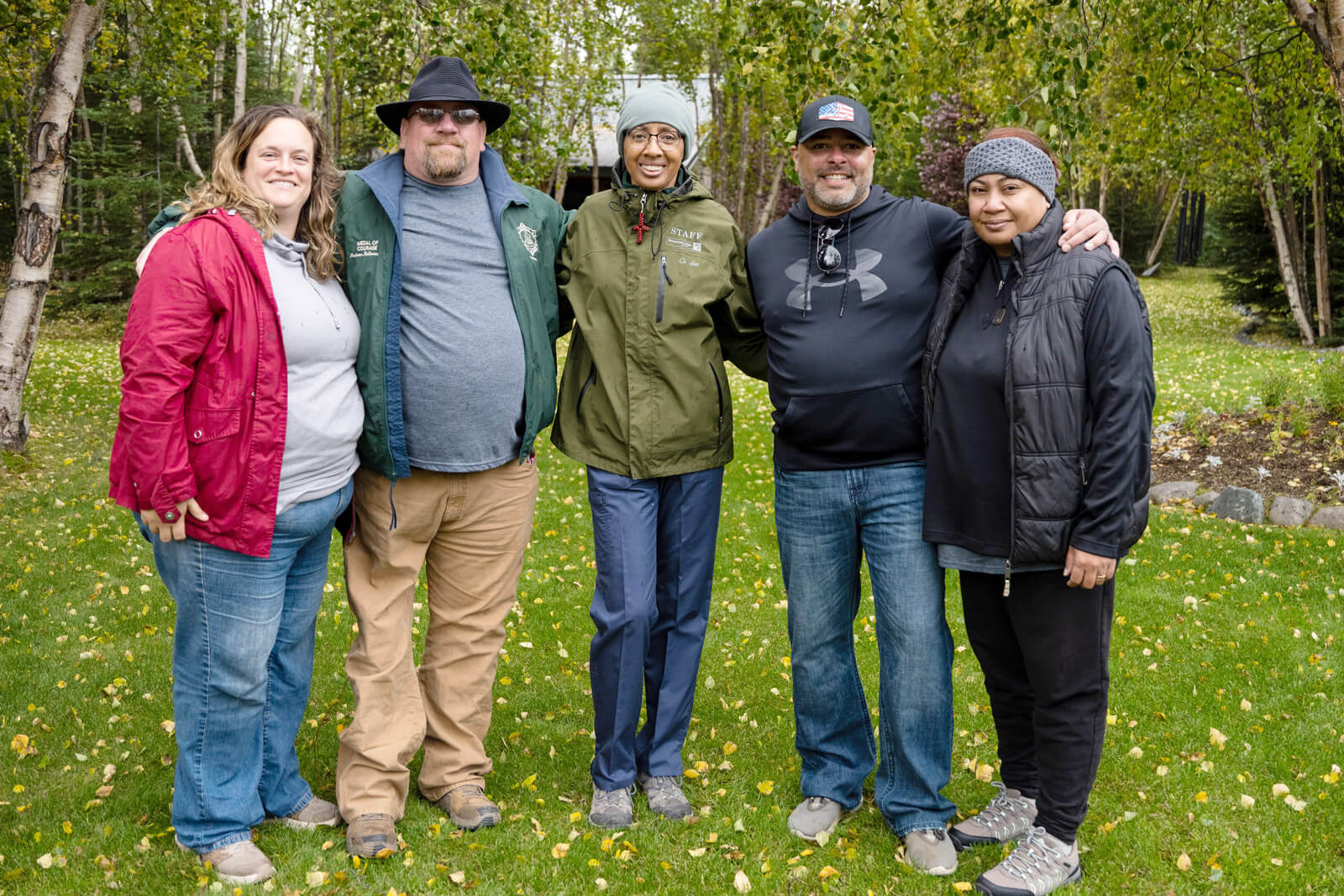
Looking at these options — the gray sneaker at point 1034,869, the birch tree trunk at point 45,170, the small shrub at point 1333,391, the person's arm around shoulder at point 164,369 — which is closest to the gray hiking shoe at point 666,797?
the gray sneaker at point 1034,869

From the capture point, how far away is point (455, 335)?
3.59 metres

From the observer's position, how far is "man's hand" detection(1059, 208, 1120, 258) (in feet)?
10.3

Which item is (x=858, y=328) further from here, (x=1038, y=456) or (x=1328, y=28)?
(x=1328, y=28)

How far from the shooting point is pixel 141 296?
3.00m

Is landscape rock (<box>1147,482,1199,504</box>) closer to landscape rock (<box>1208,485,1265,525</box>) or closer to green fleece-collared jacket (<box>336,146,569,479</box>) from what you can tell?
landscape rock (<box>1208,485,1265,525</box>)

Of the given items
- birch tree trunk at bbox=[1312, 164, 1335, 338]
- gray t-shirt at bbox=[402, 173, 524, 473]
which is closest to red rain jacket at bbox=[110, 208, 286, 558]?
gray t-shirt at bbox=[402, 173, 524, 473]

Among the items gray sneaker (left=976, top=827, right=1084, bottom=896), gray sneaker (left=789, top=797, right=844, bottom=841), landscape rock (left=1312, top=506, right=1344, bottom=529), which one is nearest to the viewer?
gray sneaker (left=976, top=827, right=1084, bottom=896)

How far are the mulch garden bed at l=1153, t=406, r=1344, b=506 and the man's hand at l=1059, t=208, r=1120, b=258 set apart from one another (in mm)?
6026

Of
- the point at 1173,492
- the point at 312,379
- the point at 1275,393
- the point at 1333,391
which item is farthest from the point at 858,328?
the point at 1275,393

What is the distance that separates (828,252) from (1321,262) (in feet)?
59.2

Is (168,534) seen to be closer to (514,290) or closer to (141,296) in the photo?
(141,296)

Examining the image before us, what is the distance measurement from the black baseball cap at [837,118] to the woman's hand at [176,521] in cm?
230

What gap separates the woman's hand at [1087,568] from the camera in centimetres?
304

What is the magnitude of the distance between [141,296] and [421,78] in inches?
49.0
